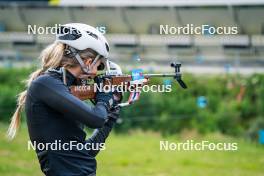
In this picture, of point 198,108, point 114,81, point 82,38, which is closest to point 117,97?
point 114,81

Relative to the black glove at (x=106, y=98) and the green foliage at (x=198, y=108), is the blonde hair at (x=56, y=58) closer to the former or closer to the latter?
the black glove at (x=106, y=98)

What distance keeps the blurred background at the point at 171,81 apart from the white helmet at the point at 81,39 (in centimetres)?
540

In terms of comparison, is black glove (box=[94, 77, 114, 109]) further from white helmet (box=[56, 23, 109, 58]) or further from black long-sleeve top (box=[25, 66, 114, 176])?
white helmet (box=[56, 23, 109, 58])

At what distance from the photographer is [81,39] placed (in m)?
3.87

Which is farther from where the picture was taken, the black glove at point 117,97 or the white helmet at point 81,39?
the black glove at point 117,97

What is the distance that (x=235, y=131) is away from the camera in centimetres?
1369

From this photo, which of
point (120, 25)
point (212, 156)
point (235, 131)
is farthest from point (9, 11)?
point (212, 156)

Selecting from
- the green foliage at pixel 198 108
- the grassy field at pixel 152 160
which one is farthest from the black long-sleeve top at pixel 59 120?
the green foliage at pixel 198 108

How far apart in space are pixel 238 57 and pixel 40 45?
5524mm

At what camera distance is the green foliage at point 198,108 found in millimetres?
13719

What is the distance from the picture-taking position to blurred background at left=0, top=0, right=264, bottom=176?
10719 millimetres

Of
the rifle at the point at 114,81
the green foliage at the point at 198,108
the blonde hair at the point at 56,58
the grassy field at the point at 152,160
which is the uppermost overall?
the blonde hair at the point at 56,58

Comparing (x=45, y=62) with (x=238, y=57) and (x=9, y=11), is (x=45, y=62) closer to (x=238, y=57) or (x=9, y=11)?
(x=238, y=57)

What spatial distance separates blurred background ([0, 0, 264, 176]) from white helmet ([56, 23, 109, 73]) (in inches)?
212
